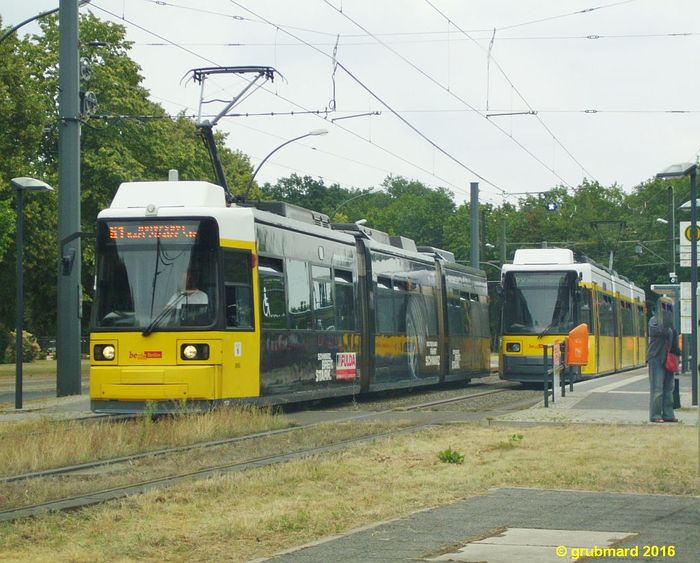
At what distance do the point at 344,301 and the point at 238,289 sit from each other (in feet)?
17.1

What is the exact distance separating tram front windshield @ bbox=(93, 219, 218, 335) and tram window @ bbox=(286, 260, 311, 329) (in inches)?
102

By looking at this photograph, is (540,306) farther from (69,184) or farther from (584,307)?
(69,184)

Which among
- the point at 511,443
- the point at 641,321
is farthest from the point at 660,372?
the point at 641,321

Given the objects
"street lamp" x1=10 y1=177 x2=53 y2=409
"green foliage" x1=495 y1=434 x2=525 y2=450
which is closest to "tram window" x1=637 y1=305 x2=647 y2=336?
"street lamp" x1=10 y1=177 x2=53 y2=409

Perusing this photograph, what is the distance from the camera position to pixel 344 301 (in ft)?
79.6

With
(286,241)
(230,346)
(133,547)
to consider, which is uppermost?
(286,241)

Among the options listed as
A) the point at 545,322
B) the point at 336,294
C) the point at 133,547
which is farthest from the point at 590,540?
the point at 545,322

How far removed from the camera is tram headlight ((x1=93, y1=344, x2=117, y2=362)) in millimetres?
18945

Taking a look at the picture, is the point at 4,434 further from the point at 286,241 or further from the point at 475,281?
the point at 475,281

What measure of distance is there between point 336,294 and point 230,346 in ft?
16.9

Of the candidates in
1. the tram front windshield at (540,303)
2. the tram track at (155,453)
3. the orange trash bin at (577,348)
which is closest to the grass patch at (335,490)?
the tram track at (155,453)

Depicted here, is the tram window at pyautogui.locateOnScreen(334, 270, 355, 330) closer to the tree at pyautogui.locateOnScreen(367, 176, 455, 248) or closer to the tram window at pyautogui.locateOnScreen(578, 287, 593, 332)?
the tram window at pyautogui.locateOnScreen(578, 287, 593, 332)

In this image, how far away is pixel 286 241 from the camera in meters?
21.3

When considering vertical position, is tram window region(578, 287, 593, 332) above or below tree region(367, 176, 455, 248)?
below
